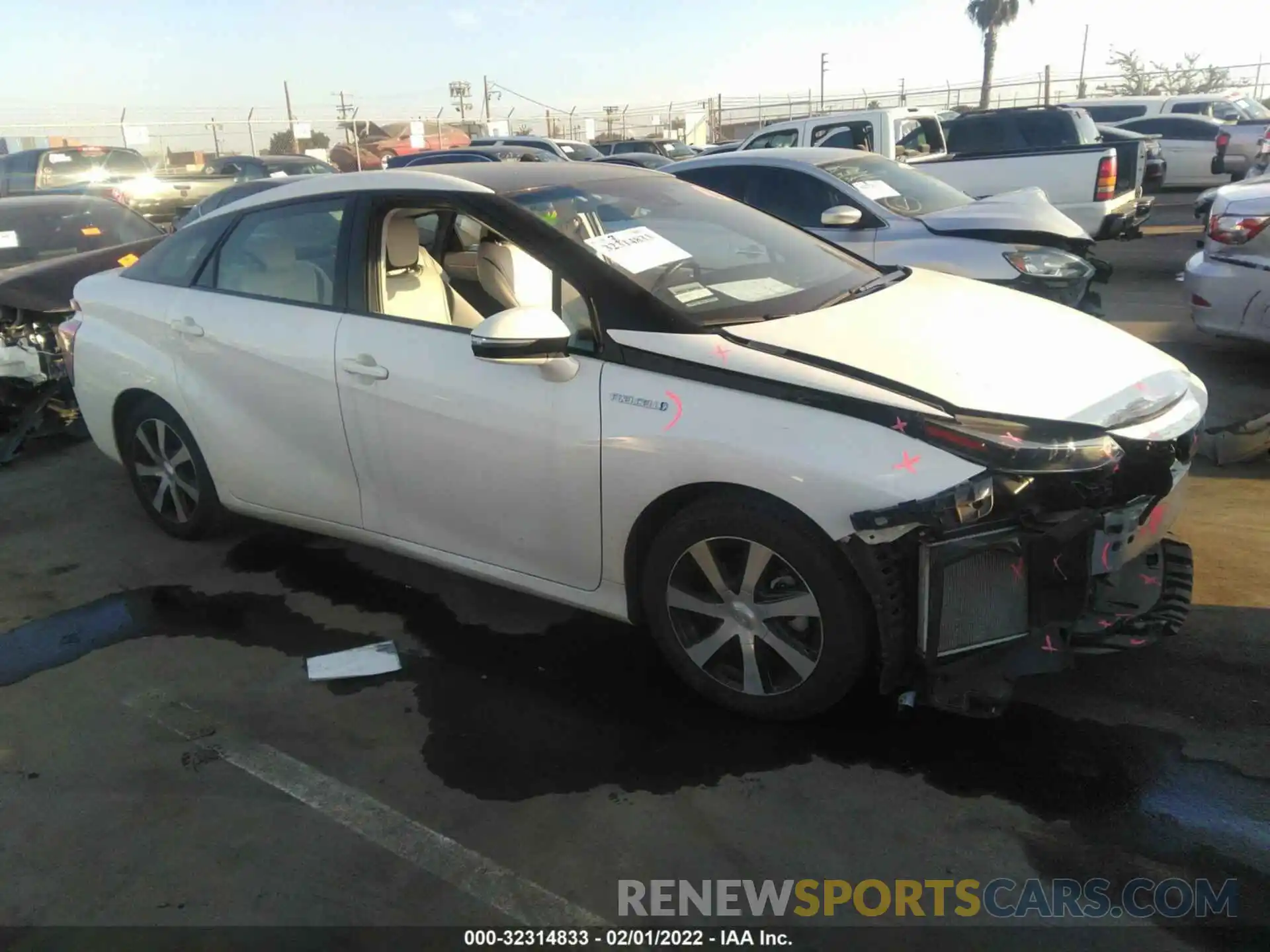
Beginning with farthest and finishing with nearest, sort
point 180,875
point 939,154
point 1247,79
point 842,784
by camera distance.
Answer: point 1247,79
point 939,154
point 842,784
point 180,875

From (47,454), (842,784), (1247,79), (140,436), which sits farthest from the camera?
(1247,79)

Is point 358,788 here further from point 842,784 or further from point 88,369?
point 88,369

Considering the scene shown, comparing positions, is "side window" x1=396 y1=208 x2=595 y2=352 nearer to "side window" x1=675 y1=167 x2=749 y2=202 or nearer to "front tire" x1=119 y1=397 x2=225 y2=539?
"front tire" x1=119 y1=397 x2=225 y2=539

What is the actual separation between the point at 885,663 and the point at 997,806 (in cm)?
49

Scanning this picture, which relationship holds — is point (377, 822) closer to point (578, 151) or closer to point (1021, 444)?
point (1021, 444)

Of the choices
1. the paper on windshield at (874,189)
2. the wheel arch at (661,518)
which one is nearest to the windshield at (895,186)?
the paper on windshield at (874,189)

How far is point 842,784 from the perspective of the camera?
2859 mm

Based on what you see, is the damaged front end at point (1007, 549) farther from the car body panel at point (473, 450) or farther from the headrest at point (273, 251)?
the headrest at point (273, 251)

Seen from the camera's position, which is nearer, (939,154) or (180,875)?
(180,875)

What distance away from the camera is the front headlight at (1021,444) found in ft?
8.77

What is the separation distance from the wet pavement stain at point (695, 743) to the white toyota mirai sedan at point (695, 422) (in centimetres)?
17

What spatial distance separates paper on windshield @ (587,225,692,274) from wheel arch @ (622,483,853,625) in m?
0.83

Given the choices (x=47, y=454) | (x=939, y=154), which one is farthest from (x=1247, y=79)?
(x=47, y=454)

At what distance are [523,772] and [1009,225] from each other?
561 cm
